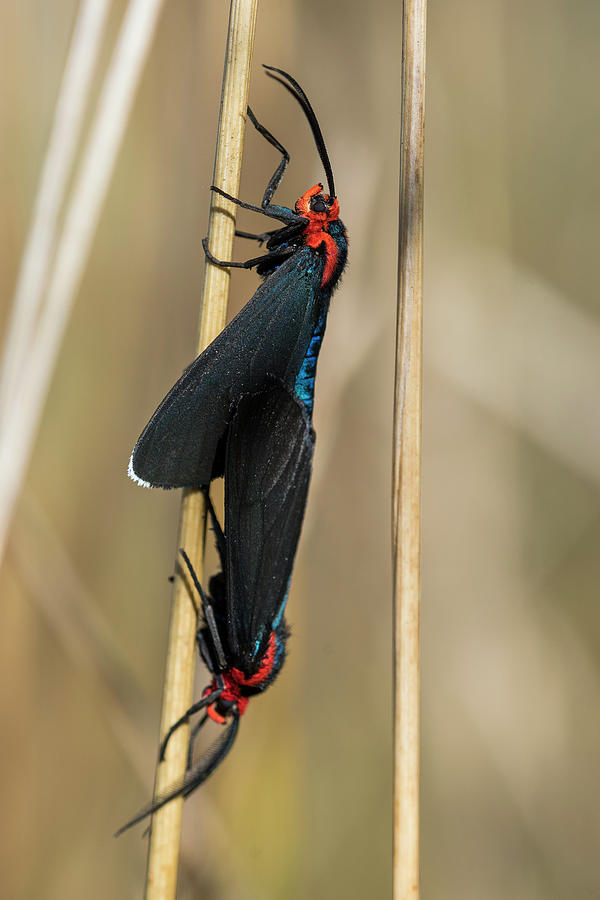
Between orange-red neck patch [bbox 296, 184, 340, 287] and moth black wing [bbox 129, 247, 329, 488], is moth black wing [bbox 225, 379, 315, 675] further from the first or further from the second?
orange-red neck patch [bbox 296, 184, 340, 287]

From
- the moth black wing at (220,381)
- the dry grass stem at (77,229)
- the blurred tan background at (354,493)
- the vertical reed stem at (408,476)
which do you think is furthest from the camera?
the blurred tan background at (354,493)

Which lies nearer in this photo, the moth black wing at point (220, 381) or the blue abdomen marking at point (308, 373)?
the moth black wing at point (220, 381)

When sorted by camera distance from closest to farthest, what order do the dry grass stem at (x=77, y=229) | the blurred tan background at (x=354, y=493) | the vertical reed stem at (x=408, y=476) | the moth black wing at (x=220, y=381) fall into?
the vertical reed stem at (x=408, y=476)
the moth black wing at (x=220, y=381)
the dry grass stem at (x=77, y=229)
the blurred tan background at (x=354, y=493)

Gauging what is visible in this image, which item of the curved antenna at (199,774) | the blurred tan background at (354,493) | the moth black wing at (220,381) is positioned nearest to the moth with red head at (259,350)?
the moth black wing at (220,381)

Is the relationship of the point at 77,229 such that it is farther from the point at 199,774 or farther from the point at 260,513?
the point at 199,774

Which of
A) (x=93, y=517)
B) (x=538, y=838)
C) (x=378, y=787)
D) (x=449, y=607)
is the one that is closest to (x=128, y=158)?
(x=93, y=517)

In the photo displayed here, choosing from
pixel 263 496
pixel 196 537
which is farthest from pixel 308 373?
pixel 196 537

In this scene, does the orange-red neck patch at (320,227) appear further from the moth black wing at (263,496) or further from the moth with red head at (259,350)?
the moth black wing at (263,496)

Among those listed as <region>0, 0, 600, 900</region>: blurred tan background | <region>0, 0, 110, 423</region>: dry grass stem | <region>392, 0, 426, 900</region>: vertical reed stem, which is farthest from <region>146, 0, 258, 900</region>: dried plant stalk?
<region>0, 0, 600, 900</region>: blurred tan background
